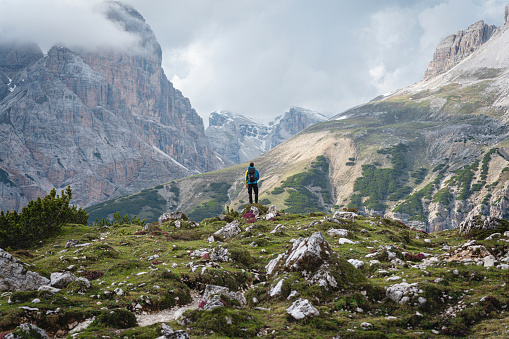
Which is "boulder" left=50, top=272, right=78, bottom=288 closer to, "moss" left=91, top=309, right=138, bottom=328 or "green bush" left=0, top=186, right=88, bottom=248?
"moss" left=91, top=309, right=138, bottom=328

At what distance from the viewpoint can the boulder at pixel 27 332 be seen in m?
13.0

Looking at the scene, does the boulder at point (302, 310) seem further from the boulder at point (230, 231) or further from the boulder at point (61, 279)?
the boulder at point (230, 231)

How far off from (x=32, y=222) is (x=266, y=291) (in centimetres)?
3189

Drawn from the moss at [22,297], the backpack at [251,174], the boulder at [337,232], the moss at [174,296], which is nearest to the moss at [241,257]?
the moss at [174,296]

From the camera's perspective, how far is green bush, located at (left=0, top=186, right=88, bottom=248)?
119ft

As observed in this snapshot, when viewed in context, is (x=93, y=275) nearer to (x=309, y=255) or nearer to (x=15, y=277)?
(x=15, y=277)

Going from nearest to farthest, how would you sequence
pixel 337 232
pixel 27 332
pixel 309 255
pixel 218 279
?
1. pixel 27 332
2. pixel 309 255
3. pixel 218 279
4. pixel 337 232

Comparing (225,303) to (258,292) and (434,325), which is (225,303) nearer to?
(258,292)

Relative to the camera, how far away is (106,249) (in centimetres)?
3008

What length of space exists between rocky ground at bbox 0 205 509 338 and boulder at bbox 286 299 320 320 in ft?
0.19

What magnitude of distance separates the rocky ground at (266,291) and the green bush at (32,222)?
7.62m

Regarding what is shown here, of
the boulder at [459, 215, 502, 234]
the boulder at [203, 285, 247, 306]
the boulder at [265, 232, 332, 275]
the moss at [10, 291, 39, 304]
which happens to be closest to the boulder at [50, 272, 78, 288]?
the moss at [10, 291, 39, 304]

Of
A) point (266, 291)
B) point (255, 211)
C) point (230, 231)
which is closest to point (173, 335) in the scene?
point (266, 291)

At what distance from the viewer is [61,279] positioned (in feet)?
69.0
